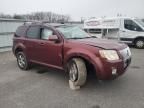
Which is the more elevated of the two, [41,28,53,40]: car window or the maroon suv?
[41,28,53,40]: car window

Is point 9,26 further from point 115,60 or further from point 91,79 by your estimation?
point 115,60

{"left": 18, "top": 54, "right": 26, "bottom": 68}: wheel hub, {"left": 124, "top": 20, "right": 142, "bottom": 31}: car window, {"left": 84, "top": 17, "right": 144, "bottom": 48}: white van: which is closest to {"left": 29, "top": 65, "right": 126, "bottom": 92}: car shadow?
{"left": 18, "top": 54, "right": 26, "bottom": 68}: wheel hub

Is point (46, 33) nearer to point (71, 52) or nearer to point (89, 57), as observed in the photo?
point (71, 52)

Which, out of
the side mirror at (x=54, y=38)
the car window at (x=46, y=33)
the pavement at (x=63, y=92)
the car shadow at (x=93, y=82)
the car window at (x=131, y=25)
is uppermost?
the car window at (x=131, y=25)

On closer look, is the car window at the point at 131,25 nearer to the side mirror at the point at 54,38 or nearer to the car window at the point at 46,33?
the car window at the point at 46,33

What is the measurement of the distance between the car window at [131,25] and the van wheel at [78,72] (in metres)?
8.59

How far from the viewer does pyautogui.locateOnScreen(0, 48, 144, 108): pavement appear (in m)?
3.96

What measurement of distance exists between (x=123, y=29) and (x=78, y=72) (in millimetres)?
9078

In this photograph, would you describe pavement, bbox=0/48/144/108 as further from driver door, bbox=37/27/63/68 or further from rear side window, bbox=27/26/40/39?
rear side window, bbox=27/26/40/39

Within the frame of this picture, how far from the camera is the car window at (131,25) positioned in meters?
12.0

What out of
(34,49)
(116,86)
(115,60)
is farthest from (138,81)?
(34,49)

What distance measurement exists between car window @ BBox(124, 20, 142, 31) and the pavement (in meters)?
6.52

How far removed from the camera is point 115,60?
428 cm

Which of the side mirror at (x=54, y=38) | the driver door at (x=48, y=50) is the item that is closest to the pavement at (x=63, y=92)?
the driver door at (x=48, y=50)
